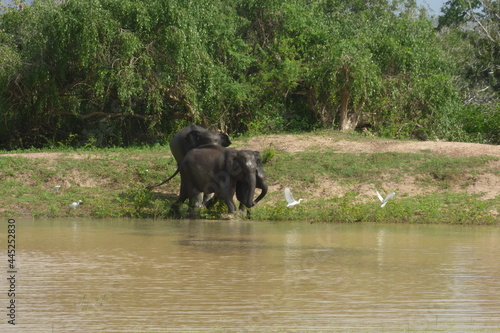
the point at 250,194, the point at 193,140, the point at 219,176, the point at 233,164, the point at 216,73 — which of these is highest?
the point at 216,73

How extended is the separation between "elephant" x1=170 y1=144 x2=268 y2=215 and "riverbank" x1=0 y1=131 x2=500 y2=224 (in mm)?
477

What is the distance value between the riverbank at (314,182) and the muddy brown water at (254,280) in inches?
87.8

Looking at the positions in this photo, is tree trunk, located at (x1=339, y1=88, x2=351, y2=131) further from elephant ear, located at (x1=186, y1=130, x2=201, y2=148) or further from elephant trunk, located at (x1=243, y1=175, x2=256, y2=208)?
elephant trunk, located at (x1=243, y1=175, x2=256, y2=208)

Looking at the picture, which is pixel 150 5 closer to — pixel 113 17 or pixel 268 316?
pixel 113 17

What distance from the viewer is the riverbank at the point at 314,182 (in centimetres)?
1566

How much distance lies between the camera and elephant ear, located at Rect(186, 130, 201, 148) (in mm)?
17000

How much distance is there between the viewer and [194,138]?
1703 cm

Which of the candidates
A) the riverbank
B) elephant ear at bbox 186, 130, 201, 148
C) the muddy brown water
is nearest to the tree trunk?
the riverbank

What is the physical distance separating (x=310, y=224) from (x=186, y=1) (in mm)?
11276

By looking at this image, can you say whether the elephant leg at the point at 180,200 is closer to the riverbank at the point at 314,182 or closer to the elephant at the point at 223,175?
the elephant at the point at 223,175

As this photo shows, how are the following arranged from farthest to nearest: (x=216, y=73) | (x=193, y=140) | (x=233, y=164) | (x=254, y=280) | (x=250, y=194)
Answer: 1. (x=216, y=73)
2. (x=193, y=140)
3. (x=233, y=164)
4. (x=250, y=194)
5. (x=254, y=280)

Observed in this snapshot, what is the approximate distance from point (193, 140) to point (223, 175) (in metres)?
1.78

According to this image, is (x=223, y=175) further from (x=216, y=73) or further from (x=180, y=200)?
(x=216, y=73)

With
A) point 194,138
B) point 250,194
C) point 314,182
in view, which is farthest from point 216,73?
point 250,194
